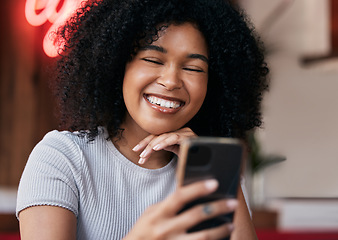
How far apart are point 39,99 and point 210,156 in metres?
3.53

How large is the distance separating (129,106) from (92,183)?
222 millimetres

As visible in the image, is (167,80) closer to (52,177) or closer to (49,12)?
(52,177)

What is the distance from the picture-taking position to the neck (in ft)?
4.39

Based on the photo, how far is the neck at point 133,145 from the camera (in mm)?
1339

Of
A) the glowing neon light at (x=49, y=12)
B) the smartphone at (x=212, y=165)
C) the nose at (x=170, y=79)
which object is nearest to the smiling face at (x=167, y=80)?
the nose at (x=170, y=79)

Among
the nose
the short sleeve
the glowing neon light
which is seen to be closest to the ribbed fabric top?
the short sleeve

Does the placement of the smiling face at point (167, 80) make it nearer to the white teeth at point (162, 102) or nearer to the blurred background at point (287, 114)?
the white teeth at point (162, 102)

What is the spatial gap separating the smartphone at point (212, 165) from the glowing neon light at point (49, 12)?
2783mm

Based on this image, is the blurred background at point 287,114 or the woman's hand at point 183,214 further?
the blurred background at point 287,114

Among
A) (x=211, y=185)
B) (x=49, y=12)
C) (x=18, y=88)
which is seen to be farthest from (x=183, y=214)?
(x=18, y=88)

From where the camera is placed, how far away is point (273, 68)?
462 cm

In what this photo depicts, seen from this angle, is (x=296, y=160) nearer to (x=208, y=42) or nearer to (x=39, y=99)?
(x=39, y=99)

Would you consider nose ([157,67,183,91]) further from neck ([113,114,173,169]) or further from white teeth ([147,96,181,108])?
neck ([113,114,173,169])

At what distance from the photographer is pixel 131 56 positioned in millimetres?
1287
